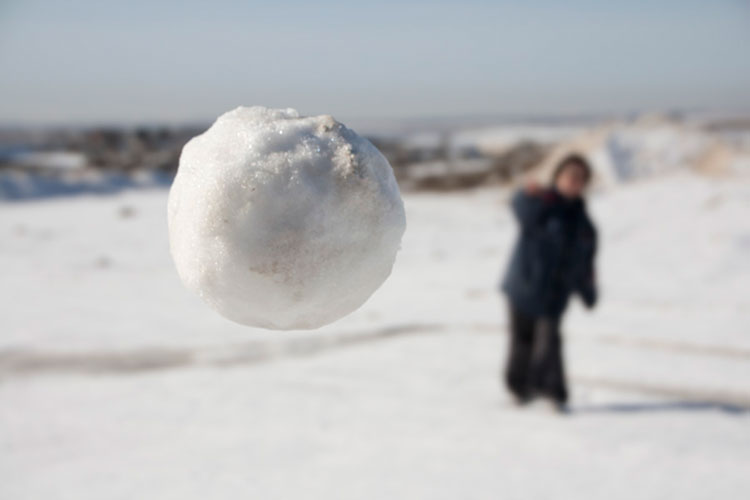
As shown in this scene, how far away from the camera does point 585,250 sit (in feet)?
11.0

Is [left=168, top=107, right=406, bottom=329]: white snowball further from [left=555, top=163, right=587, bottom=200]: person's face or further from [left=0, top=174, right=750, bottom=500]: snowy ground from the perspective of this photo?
[left=555, top=163, right=587, bottom=200]: person's face

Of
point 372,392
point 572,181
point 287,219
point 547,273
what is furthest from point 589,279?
point 287,219

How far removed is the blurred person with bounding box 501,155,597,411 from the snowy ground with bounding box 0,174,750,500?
219mm

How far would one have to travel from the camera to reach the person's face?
3.23 meters

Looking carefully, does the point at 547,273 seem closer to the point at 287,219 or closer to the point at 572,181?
the point at 572,181

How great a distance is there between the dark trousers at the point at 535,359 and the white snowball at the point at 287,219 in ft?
9.64

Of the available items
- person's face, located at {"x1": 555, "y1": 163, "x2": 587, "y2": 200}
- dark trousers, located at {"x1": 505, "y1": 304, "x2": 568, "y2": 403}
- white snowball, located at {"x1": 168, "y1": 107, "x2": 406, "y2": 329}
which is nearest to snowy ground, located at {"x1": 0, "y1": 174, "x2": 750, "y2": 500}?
dark trousers, located at {"x1": 505, "y1": 304, "x2": 568, "y2": 403}

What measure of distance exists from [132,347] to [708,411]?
343cm

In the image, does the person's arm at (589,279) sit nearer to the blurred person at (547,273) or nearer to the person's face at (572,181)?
the blurred person at (547,273)

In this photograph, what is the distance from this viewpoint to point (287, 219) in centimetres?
65

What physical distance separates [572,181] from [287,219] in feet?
9.16

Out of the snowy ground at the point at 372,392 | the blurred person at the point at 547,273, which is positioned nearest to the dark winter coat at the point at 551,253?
the blurred person at the point at 547,273

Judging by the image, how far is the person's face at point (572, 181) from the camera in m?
3.23

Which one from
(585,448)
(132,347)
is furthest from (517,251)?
(132,347)
